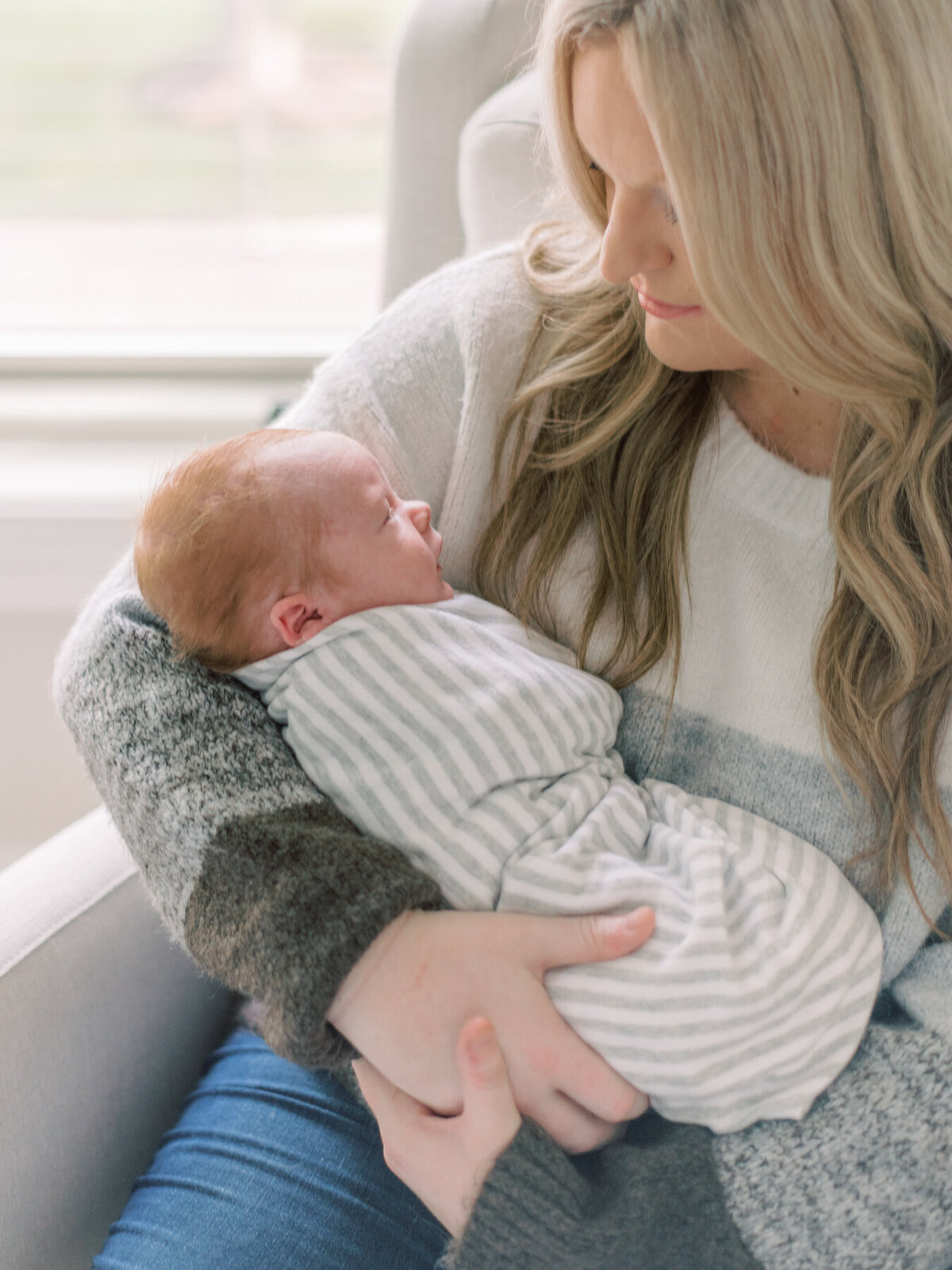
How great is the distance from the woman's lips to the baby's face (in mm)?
243

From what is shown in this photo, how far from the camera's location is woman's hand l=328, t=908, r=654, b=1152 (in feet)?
2.44

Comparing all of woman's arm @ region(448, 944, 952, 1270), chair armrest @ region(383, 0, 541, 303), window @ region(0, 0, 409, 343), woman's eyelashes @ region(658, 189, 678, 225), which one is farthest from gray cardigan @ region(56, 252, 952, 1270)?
window @ region(0, 0, 409, 343)

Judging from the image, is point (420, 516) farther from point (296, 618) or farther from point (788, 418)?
point (788, 418)

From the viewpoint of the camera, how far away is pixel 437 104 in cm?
125

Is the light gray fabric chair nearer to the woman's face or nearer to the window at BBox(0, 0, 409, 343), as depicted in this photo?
the woman's face

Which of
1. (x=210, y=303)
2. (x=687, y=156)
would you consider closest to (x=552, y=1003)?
(x=687, y=156)

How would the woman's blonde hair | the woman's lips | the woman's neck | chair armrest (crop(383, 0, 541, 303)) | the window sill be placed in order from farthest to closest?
the window sill < chair armrest (crop(383, 0, 541, 303)) < the woman's neck < the woman's lips < the woman's blonde hair

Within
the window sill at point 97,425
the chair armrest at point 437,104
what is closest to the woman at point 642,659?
the chair armrest at point 437,104

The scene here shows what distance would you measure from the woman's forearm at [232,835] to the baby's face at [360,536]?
122 millimetres

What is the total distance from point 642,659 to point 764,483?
170 millimetres

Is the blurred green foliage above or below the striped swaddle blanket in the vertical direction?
above

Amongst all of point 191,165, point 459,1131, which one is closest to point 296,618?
point 459,1131

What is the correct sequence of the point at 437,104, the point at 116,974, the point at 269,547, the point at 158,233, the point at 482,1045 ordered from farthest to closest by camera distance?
the point at 158,233 → the point at 437,104 → the point at 116,974 → the point at 269,547 → the point at 482,1045

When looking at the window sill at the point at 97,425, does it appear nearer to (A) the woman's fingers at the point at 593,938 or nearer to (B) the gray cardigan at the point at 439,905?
(B) the gray cardigan at the point at 439,905
